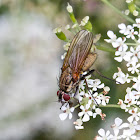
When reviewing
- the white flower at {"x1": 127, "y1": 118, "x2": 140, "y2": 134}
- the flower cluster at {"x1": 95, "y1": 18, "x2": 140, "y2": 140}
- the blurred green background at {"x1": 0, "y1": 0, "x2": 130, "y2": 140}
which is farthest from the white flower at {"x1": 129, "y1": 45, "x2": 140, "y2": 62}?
the blurred green background at {"x1": 0, "y1": 0, "x2": 130, "y2": 140}

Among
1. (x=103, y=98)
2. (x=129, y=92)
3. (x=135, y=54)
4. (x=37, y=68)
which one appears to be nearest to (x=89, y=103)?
(x=103, y=98)

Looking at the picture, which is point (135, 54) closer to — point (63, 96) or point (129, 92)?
point (129, 92)

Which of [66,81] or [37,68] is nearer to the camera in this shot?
[66,81]

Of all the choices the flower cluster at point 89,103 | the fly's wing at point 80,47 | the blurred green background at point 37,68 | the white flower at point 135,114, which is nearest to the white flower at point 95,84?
the flower cluster at point 89,103

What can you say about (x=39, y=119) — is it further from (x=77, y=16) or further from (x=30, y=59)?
(x=77, y=16)

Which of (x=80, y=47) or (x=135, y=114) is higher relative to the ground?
(x=80, y=47)

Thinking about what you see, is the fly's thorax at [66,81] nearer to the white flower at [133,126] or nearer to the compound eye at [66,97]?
the compound eye at [66,97]

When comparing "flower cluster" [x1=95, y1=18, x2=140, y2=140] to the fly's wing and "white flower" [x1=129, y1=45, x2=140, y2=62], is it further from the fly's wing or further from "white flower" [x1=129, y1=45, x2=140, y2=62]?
the fly's wing
